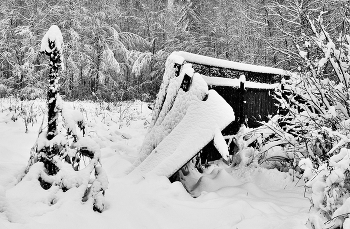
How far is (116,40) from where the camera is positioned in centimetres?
2195

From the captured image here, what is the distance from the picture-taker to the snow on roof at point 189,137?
315cm

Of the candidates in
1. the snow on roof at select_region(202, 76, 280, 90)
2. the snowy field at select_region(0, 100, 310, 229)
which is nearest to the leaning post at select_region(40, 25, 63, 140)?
the snowy field at select_region(0, 100, 310, 229)

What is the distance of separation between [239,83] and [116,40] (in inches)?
731

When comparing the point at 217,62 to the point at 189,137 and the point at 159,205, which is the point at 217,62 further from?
the point at 159,205

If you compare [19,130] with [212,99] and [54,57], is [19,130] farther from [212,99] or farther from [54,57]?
[212,99]

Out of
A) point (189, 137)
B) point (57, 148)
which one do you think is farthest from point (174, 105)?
point (57, 148)

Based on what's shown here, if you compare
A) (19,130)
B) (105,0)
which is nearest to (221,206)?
(19,130)

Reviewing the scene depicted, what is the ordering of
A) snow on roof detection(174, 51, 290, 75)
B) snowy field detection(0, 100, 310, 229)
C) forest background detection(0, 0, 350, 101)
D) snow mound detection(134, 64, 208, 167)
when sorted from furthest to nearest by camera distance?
forest background detection(0, 0, 350, 101) < snow on roof detection(174, 51, 290, 75) < snow mound detection(134, 64, 208, 167) < snowy field detection(0, 100, 310, 229)

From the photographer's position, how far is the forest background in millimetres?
19891

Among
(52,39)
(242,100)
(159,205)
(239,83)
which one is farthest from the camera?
(242,100)

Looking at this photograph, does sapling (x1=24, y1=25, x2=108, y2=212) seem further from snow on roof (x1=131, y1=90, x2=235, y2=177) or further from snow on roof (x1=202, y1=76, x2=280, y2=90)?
snow on roof (x1=202, y1=76, x2=280, y2=90)

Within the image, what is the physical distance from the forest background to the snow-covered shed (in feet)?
43.9

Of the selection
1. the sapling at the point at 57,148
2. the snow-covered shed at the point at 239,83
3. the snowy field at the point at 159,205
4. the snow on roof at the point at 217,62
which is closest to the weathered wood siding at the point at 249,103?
the snow-covered shed at the point at 239,83

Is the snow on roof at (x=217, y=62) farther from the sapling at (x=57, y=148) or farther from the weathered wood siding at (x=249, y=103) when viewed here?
the sapling at (x=57, y=148)
